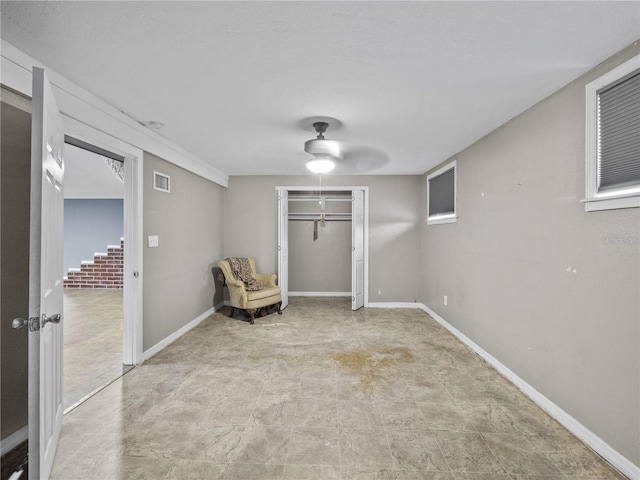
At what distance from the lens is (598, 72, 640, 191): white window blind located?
1736 mm

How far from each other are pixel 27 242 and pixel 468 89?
3.14 m

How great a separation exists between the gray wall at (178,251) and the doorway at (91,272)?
50 cm

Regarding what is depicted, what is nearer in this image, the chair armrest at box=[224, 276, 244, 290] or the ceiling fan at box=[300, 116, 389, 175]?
the ceiling fan at box=[300, 116, 389, 175]

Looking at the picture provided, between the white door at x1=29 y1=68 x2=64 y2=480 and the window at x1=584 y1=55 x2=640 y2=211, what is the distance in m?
3.01

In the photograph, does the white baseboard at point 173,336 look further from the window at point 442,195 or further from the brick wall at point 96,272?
the brick wall at point 96,272

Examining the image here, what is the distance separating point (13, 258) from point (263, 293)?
122 inches

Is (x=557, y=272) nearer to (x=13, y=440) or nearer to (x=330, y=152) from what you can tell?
(x=330, y=152)

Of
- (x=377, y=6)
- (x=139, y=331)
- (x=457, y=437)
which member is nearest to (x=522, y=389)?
(x=457, y=437)

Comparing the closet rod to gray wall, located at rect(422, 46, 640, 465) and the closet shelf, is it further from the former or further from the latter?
gray wall, located at rect(422, 46, 640, 465)

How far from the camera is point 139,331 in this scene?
10.2 ft

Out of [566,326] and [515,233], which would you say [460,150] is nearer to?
[515,233]

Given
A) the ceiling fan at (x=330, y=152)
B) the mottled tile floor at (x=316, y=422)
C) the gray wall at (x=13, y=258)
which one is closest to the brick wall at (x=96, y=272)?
the mottled tile floor at (x=316, y=422)

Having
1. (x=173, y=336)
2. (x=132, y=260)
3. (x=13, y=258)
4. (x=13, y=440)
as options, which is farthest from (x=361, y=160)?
(x=13, y=440)

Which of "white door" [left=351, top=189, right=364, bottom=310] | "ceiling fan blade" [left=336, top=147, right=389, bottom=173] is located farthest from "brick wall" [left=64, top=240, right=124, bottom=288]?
"ceiling fan blade" [left=336, top=147, right=389, bottom=173]
